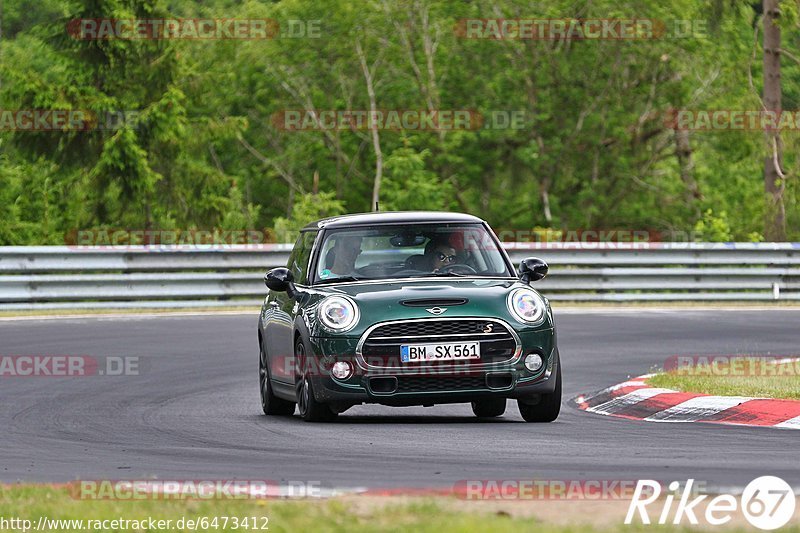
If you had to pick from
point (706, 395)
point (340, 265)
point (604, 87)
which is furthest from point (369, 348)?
point (604, 87)

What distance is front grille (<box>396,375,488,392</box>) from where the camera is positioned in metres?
10.9

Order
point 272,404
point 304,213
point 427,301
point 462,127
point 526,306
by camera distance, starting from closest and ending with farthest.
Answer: point 427,301, point 526,306, point 272,404, point 304,213, point 462,127

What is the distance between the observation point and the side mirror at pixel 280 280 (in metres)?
12.2

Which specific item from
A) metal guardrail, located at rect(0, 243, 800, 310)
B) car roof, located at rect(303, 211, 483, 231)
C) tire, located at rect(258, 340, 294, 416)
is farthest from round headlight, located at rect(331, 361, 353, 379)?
metal guardrail, located at rect(0, 243, 800, 310)

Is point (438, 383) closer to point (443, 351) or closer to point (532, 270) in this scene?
point (443, 351)

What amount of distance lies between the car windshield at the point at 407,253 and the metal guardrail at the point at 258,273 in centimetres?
1189

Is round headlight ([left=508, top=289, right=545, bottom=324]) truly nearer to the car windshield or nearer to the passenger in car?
the car windshield

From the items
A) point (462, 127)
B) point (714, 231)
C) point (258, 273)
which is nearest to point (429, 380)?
point (258, 273)

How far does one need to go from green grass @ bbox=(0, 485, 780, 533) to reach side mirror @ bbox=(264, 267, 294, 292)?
15.9ft

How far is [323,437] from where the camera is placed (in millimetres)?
10258

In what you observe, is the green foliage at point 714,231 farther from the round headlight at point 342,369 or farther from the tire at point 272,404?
the round headlight at point 342,369

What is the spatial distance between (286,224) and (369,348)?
79.0 ft

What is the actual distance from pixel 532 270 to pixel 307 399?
77.1 inches

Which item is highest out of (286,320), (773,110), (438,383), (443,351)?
(773,110)
